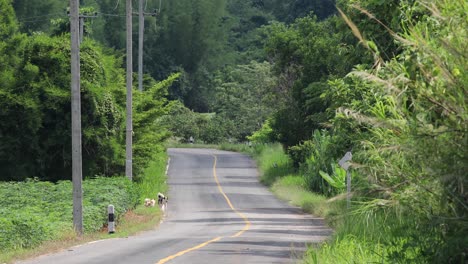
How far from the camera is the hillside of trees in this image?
9148 mm

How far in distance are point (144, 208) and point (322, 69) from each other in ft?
59.0

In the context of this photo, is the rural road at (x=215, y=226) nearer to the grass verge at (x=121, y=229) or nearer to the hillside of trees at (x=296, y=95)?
the grass verge at (x=121, y=229)

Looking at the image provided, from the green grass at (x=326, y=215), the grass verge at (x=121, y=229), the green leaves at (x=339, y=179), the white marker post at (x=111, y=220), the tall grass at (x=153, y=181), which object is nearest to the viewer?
the green grass at (x=326, y=215)

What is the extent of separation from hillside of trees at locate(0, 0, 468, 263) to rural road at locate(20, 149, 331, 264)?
9.26 ft

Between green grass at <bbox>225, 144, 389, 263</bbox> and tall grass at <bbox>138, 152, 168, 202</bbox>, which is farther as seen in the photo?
tall grass at <bbox>138, 152, 168, 202</bbox>

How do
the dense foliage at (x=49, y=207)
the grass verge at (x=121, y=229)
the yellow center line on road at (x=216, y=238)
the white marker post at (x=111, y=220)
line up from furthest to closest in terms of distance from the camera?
the white marker post at (x=111, y=220) < the dense foliage at (x=49, y=207) < the grass verge at (x=121, y=229) < the yellow center line on road at (x=216, y=238)

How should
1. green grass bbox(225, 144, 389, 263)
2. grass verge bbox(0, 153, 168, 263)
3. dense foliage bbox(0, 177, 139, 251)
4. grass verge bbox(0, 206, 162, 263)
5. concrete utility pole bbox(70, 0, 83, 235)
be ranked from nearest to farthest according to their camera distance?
1. green grass bbox(225, 144, 389, 263)
2. grass verge bbox(0, 206, 162, 263)
3. grass verge bbox(0, 153, 168, 263)
4. dense foliage bbox(0, 177, 139, 251)
5. concrete utility pole bbox(70, 0, 83, 235)

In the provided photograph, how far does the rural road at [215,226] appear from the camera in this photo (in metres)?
20.0

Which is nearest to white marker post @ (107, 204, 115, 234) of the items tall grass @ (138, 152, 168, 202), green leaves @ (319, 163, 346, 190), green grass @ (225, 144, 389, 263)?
green grass @ (225, 144, 389, 263)

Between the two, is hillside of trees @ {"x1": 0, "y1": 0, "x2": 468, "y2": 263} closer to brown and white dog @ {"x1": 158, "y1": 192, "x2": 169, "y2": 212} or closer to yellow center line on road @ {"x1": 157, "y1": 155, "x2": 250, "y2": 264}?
brown and white dog @ {"x1": 158, "y1": 192, "x2": 169, "y2": 212}

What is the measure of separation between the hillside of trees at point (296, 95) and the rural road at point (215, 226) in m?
2.82

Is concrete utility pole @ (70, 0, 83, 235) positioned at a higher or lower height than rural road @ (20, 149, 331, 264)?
higher

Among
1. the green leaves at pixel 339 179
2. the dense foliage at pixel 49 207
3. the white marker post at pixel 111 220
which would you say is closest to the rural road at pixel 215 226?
the white marker post at pixel 111 220

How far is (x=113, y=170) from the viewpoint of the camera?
45.1 m
